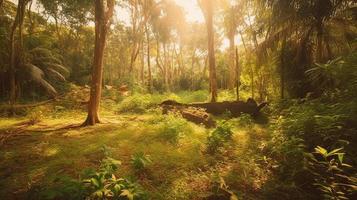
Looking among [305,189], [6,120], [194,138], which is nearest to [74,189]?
[305,189]

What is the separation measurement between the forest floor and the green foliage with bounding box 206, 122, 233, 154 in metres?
0.17

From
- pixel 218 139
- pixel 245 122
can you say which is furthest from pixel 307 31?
pixel 218 139

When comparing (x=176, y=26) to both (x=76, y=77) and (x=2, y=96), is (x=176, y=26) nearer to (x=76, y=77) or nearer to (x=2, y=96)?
(x=76, y=77)

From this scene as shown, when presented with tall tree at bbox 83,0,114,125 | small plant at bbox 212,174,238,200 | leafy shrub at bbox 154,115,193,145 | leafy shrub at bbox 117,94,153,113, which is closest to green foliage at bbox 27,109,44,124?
tall tree at bbox 83,0,114,125

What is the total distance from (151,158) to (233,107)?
21.0 ft

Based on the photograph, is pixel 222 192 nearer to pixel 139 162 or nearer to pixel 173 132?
pixel 139 162

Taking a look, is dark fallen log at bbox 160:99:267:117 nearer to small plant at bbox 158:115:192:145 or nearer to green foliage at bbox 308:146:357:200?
small plant at bbox 158:115:192:145

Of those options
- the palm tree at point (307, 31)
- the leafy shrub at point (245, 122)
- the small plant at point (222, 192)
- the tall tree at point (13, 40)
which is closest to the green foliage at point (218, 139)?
the small plant at point (222, 192)

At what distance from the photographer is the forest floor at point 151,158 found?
4086 millimetres

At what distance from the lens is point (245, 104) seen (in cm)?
1061

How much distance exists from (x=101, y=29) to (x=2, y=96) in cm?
868

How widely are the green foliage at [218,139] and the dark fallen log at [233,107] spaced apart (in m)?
3.72

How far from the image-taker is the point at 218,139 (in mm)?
5953

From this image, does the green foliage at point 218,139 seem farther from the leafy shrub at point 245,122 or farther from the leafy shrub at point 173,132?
the leafy shrub at point 245,122
